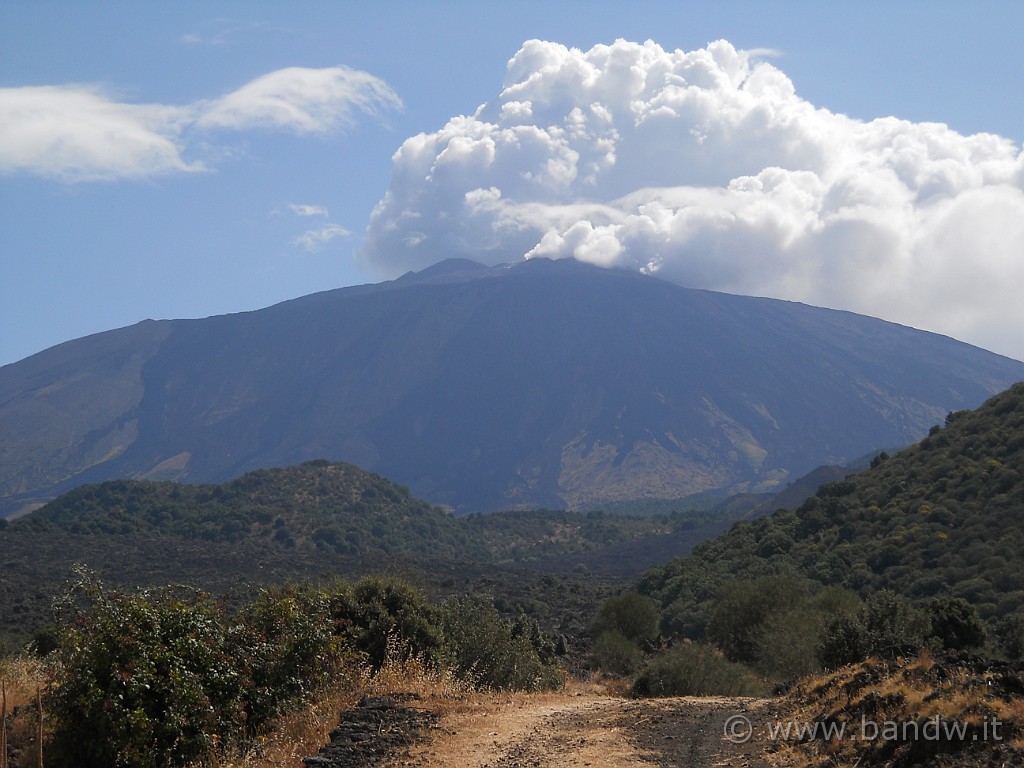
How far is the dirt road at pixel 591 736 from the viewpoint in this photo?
9.48 metres

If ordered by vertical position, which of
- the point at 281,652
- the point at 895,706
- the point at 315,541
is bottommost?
the point at 315,541

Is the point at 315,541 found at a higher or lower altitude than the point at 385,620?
lower

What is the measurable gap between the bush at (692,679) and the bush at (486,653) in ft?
5.81

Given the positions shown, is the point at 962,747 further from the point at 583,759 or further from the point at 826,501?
the point at 826,501

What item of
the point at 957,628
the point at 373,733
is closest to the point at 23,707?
the point at 373,733

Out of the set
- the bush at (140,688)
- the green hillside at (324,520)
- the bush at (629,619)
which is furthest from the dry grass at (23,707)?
the green hillside at (324,520)

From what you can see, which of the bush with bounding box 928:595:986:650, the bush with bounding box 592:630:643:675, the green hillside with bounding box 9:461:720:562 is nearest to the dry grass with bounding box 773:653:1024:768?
the bush with bounding box 928:595:986:650

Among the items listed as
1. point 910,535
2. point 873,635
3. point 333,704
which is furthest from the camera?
point 910,535

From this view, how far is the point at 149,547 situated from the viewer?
7256cm

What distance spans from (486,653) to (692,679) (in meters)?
3.41

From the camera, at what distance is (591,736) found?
10.5m

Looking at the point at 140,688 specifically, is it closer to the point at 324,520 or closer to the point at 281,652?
the point at 281,652

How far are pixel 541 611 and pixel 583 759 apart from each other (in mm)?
38888

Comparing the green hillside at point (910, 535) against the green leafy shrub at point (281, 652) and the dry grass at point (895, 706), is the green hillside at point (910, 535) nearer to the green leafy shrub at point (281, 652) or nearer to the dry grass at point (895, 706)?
the dry grass at point (895, 706)
